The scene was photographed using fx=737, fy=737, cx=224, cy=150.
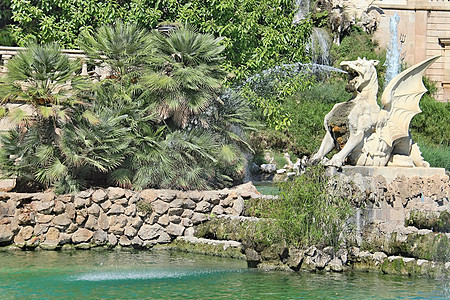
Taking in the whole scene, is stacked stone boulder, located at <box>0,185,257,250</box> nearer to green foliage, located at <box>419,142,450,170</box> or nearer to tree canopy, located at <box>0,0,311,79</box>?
tree canopy, located at <box>0,0,311,79</box>

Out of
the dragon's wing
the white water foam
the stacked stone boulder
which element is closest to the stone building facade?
the dragon's wing

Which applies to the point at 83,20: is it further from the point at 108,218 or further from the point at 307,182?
the point at 307,182

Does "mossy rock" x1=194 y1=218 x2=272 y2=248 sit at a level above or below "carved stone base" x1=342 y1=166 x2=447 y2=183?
below

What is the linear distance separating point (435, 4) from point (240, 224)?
27973 millimetres

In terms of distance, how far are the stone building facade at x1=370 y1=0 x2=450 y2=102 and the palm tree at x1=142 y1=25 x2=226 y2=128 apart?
22.6 meters

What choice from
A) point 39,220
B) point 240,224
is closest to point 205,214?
point 240,224

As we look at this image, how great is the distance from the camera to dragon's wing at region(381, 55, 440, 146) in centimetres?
1250

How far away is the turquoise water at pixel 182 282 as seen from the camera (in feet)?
31.0

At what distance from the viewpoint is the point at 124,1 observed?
20.1 meters

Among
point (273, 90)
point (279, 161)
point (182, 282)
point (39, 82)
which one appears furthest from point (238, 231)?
point (279, 161)

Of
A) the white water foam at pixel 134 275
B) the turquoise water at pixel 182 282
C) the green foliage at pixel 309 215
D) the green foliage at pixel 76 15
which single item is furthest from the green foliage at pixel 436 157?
the white water foam at pixel 134 275

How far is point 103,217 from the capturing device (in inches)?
534

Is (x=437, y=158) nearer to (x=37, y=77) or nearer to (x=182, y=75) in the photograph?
(x=182, y=75)

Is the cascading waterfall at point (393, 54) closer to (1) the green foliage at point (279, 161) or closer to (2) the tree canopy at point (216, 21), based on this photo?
(1) the green foliage at point (279, 161)
